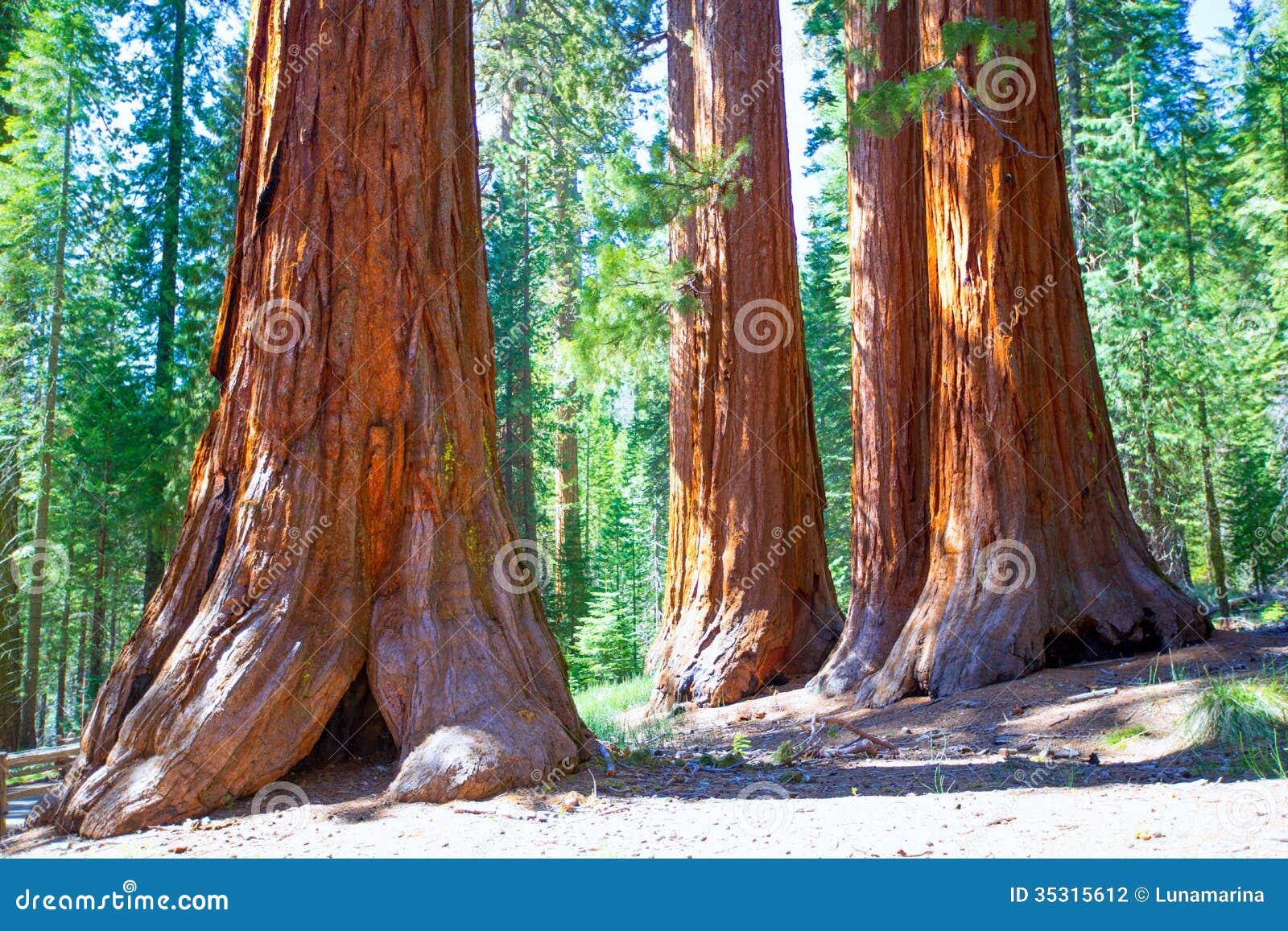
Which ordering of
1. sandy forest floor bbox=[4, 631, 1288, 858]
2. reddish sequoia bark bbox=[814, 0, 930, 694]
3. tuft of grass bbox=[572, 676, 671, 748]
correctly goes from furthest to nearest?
reddish sequoia bark bbox=[814, 0, 930, 694] → tuft of grass bbox=[572, 676, 671, 748] → sandy forest floor bbox=[4, 631, 1288, 858]

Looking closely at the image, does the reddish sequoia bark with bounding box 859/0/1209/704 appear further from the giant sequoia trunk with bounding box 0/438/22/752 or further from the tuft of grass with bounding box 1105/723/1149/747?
the giant sequoia trunk with bounding box 0/438/22/752

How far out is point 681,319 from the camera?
1019 cm

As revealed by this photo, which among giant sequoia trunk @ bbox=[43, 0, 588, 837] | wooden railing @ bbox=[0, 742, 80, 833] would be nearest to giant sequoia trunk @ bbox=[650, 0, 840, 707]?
giant sequoia trunk @ bbox=[43, 0, 588, 837]

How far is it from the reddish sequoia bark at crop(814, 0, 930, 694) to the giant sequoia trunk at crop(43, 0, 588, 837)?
4.21m

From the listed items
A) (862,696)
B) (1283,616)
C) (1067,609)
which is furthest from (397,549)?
(1283,616)

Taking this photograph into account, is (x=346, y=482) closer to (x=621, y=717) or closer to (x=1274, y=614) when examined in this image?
(x=621, y=717)

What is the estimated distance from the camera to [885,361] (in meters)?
9.05

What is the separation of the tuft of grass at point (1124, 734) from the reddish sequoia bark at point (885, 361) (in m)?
2.85

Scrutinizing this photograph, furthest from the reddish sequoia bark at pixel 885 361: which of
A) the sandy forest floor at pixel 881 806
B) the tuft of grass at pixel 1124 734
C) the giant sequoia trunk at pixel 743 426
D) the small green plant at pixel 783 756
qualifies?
the tuft of grass at pixel 1124 734

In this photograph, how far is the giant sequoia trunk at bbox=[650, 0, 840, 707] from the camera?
9461mm

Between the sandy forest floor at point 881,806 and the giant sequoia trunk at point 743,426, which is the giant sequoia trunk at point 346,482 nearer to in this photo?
the sandy forest floor at point 881,806

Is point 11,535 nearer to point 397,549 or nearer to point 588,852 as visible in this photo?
point 397,549

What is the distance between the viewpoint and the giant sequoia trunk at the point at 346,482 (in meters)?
4.40

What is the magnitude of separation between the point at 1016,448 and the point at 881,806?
12.7 ft
